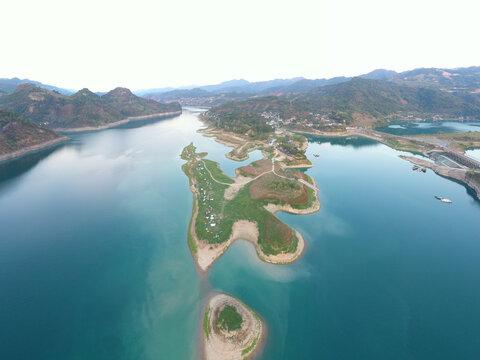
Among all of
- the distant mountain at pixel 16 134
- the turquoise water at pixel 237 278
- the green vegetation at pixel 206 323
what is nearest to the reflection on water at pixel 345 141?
the turquoise water at pixel 237 278

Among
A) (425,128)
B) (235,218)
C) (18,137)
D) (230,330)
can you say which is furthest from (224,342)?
(425,128)

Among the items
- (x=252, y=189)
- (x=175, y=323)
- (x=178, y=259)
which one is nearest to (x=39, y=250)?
(x=178, y=259)

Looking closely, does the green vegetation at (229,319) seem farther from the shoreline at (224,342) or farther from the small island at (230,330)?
the shoreline at (224,342)

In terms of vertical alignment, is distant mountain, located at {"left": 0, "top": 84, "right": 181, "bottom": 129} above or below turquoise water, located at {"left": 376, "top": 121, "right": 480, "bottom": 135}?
above

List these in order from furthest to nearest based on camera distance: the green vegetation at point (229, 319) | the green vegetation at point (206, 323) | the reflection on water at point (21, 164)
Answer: the reflection on water at point (21, 164)
the green vegetation at point (206, 323)
the green vegetation at point (229, 319)

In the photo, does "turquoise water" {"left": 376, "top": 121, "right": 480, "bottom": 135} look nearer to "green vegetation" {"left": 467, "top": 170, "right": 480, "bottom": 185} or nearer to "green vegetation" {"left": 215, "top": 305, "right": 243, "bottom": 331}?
"green vegetation" {"left": 467, "top": 170, "right": 480, "bottom": 185}

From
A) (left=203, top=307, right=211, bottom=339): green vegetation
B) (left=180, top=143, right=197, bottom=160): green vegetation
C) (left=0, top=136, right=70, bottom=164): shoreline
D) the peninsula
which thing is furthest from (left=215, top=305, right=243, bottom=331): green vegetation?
the peninsula

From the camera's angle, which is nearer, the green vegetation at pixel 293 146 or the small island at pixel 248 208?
the small island at pixel 248 208

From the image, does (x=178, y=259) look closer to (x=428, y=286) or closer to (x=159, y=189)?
(x=159, y=189)
